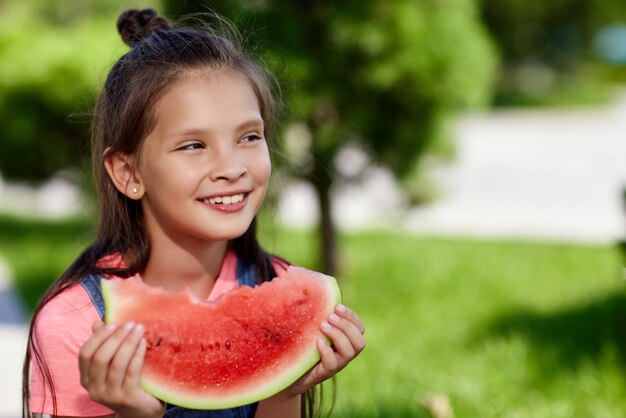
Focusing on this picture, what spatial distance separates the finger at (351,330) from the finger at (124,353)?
426 millimetres

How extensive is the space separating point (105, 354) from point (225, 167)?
538 millimetres

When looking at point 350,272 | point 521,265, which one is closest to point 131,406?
point 350,272

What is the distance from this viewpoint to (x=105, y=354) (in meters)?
1.69

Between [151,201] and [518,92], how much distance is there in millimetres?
30676

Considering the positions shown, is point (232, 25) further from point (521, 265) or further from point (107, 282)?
point (521, 265)

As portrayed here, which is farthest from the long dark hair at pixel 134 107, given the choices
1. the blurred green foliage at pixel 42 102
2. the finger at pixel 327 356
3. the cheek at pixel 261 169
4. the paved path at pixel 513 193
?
the blurred green foliage at pixel 42 102

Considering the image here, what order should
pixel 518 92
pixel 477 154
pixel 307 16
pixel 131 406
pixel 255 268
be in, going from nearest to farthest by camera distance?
1. pixel 131 406
2. pixel 255 268
3. pixel 307 16
4. pixel 477 154
5. pixel 518 92

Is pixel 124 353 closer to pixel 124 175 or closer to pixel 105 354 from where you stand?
pixel 105 354

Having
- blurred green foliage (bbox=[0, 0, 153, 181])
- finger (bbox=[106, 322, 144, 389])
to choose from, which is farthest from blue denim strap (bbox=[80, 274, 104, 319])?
blurred green foliage (bbox=[0, 0, 153, 181])

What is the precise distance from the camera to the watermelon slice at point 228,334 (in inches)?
77.4

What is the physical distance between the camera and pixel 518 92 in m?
31.7

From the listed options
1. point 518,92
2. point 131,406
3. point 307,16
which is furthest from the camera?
point 518,92

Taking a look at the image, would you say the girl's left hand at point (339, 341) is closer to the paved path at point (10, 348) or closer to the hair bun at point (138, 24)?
the hair bun at point (138, 24)

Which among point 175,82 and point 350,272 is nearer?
point 175,82
